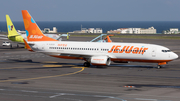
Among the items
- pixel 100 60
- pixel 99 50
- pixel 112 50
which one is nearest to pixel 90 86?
pixel 100 60

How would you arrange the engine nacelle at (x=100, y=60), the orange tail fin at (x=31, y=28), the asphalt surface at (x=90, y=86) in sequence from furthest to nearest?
1. the orange tail fin at (x=31, y=28)
2. the engine nacelle at (x=100, y=60)
3. the asphalt surface at (x=90, y=86)

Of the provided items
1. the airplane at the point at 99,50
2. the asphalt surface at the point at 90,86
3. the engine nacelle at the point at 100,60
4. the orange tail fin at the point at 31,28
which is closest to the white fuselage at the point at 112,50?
the airplane at the point at 99,50

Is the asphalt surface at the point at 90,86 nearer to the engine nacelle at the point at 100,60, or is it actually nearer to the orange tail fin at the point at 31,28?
the engine nacelle at the point at 100,60

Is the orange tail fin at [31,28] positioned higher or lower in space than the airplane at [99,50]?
higher

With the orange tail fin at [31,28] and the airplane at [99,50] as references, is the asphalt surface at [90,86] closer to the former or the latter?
the airplane at [99,50]

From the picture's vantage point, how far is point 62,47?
55.3 metres

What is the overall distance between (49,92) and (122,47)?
78.7ft

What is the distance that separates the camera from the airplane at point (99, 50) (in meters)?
49.3

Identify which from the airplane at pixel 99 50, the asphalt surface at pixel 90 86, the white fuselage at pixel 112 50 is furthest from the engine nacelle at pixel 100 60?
the asphalt surface at pixel 90 86

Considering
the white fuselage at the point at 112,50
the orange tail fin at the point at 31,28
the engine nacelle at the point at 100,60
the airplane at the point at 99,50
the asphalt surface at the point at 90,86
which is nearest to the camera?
the asphalt surface at the point at 90,86

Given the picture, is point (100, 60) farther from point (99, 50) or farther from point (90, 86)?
point (90, 86)

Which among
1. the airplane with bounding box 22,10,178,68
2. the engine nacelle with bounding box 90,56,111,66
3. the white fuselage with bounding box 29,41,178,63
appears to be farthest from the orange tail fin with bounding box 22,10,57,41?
the engine nacelle with bounding box 90,56,111,66

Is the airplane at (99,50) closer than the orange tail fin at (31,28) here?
Yes

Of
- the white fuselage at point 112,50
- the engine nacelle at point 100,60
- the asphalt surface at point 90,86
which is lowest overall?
the asphalt surface at point 90,86
